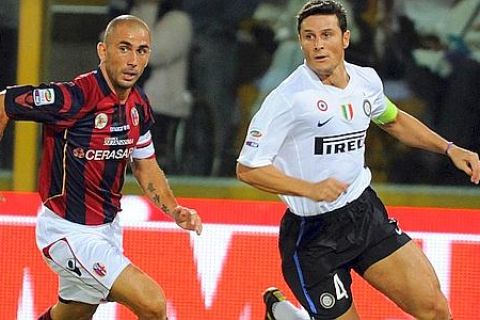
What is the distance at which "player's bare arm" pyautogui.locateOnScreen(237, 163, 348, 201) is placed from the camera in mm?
5625

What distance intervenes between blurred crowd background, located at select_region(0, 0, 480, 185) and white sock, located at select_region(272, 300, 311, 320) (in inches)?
103

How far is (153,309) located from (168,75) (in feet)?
10.2

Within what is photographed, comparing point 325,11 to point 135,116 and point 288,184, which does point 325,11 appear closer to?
point 288,184

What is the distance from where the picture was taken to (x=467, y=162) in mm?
6238

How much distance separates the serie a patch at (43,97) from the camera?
6172 millimetres

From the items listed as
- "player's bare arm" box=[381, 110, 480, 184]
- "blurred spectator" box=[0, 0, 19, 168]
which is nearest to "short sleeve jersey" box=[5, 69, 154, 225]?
"player's bare arm" box=[381, 110, 480, 184]

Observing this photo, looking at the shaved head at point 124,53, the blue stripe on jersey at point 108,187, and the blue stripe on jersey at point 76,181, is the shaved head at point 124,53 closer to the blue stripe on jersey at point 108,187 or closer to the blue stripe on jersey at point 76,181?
the blue stripe on jersey at point 76,181

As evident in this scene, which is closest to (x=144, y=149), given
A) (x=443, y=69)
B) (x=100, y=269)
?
(x=100, y=269)

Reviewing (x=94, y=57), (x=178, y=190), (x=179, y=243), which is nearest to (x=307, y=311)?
(x=179, y=243)

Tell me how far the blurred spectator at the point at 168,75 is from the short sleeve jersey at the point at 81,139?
2544 millimetres

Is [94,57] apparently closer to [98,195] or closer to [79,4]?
[79,4]

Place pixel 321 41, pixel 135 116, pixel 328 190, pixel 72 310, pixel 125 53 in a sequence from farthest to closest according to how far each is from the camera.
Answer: pixel 72 310
pixel 135 116
pixel 125 53
pixel 321 41
pixel 328 190

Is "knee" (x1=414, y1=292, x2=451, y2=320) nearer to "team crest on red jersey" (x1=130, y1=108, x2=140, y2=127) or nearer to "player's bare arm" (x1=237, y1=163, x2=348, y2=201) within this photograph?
"player's bare arm" (x1=237, y1=163, x2=348, y2=201)

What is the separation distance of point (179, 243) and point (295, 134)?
5.88ft
